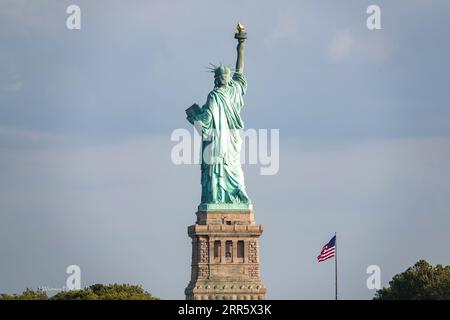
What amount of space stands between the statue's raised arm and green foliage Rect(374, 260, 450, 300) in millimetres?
17113

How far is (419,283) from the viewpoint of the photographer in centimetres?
15012

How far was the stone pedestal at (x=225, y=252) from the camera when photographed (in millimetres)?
143375

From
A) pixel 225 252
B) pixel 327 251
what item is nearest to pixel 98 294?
pixel 225 252

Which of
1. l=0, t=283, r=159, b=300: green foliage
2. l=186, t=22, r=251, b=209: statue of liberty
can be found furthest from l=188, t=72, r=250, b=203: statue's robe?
l=0, t=283, r=159, b=300: green foliage

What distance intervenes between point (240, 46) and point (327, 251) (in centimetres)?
1505

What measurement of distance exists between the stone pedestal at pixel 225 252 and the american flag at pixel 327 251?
7.72 meters

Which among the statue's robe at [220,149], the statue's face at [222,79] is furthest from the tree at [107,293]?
the statue's face at [222,79]

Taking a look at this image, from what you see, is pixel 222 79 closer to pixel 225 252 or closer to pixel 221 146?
pixel 221 146

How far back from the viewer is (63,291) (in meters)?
146

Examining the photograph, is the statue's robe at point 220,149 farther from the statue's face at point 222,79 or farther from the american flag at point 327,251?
the american flag at point 327,251

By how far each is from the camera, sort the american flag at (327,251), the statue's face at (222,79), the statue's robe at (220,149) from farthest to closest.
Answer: the statue's robe at (220,149)
the statue's face at (222,79)
the american flag at (327,251)

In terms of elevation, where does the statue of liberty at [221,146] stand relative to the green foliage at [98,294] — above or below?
above
